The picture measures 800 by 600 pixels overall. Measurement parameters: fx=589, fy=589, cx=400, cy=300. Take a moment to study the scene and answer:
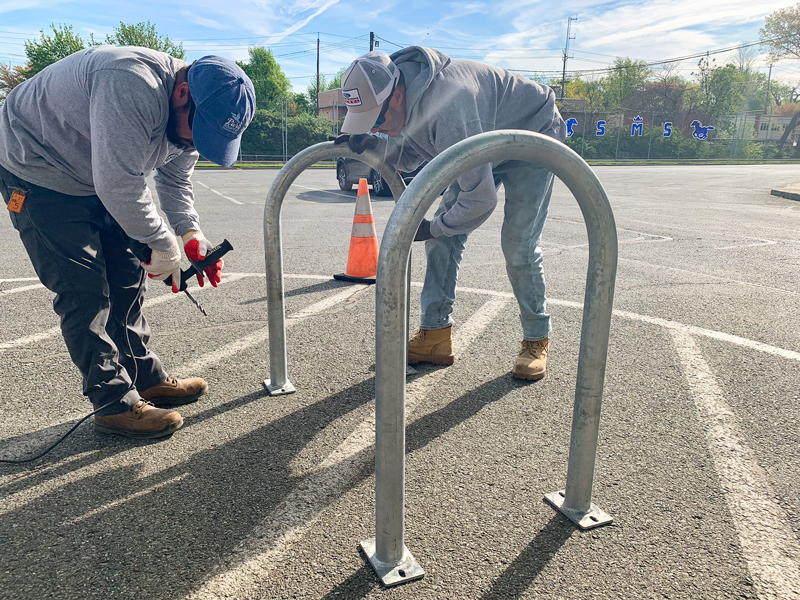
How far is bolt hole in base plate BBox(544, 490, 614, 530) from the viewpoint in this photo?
2045 mm

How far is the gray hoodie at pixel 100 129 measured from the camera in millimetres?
2174

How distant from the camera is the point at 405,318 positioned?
5.45 ft

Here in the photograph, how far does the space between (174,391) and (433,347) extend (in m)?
1.45

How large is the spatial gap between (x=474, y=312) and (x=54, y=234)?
115 inches

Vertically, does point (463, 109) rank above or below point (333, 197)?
above

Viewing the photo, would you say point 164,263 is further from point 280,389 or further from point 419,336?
point 419,336

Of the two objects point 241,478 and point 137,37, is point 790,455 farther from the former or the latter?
point 137,37

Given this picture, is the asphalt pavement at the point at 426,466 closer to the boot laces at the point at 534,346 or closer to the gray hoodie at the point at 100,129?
the boot laces at the point at 534,346

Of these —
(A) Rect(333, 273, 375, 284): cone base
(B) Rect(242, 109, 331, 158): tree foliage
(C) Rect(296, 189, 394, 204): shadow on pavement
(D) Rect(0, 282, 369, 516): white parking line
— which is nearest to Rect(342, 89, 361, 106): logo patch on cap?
(D) Rect(0, 282, 369, 516): white parking line

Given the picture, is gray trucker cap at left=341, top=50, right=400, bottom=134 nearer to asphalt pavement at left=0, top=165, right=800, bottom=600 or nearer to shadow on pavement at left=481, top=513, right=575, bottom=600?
asphalt pavement at left=0, top=165, right=800, bottom=600

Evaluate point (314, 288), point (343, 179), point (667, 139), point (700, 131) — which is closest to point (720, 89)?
point (700, 131)

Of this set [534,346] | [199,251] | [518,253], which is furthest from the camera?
[534,346]

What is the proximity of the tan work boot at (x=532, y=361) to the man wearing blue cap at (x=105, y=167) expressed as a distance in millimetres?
1774

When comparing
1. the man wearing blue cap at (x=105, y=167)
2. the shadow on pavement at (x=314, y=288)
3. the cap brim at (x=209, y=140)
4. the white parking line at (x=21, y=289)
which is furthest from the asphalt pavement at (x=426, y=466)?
the cap brim at (x=209, y=140)
